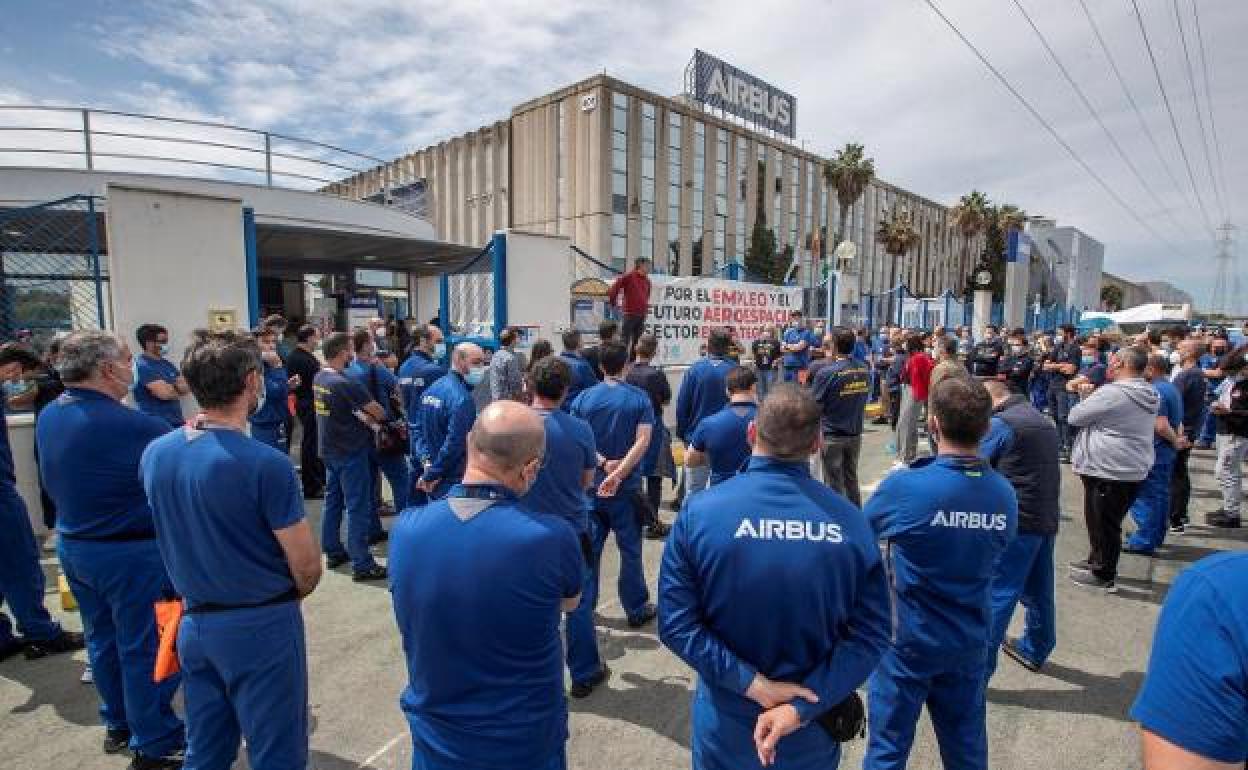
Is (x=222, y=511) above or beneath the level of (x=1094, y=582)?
above

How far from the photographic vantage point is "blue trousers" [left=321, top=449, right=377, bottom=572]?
212 inches

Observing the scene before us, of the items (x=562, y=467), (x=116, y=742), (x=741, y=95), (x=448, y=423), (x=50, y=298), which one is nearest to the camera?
(x=116, y=742)

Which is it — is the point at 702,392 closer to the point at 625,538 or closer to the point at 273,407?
the point at 625,538

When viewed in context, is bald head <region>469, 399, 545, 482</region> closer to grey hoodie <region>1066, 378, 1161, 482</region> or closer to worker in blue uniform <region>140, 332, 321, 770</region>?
worker in blue uniform <region>140, 332, 321, 770</region>

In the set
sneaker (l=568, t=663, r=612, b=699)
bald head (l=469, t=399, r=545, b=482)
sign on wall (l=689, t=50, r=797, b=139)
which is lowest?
sneaker (l=568, t=663, r=612, b=699)

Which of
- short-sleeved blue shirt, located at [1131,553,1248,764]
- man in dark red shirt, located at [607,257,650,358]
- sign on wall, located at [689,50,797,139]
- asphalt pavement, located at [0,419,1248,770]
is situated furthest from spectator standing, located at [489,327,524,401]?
sign on wall, located at [689,50,797,139]

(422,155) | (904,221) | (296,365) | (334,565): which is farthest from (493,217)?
(334,565)

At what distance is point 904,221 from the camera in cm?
4309

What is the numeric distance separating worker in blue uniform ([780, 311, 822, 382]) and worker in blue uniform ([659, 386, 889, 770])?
10.1 meters

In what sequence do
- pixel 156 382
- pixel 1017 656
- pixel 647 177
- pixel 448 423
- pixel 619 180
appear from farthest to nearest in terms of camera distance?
pixel 647 177, pixel 619 180, pixel 156 382, pixel 448 423, pixel 1017 656

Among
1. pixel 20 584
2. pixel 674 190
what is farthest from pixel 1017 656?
pixel 674 190

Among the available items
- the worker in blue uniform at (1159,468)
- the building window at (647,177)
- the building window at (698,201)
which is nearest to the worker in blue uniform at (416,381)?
the worker in blue uniform at (1159,468)

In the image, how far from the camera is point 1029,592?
407 cm

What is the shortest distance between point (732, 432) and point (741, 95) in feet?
161
